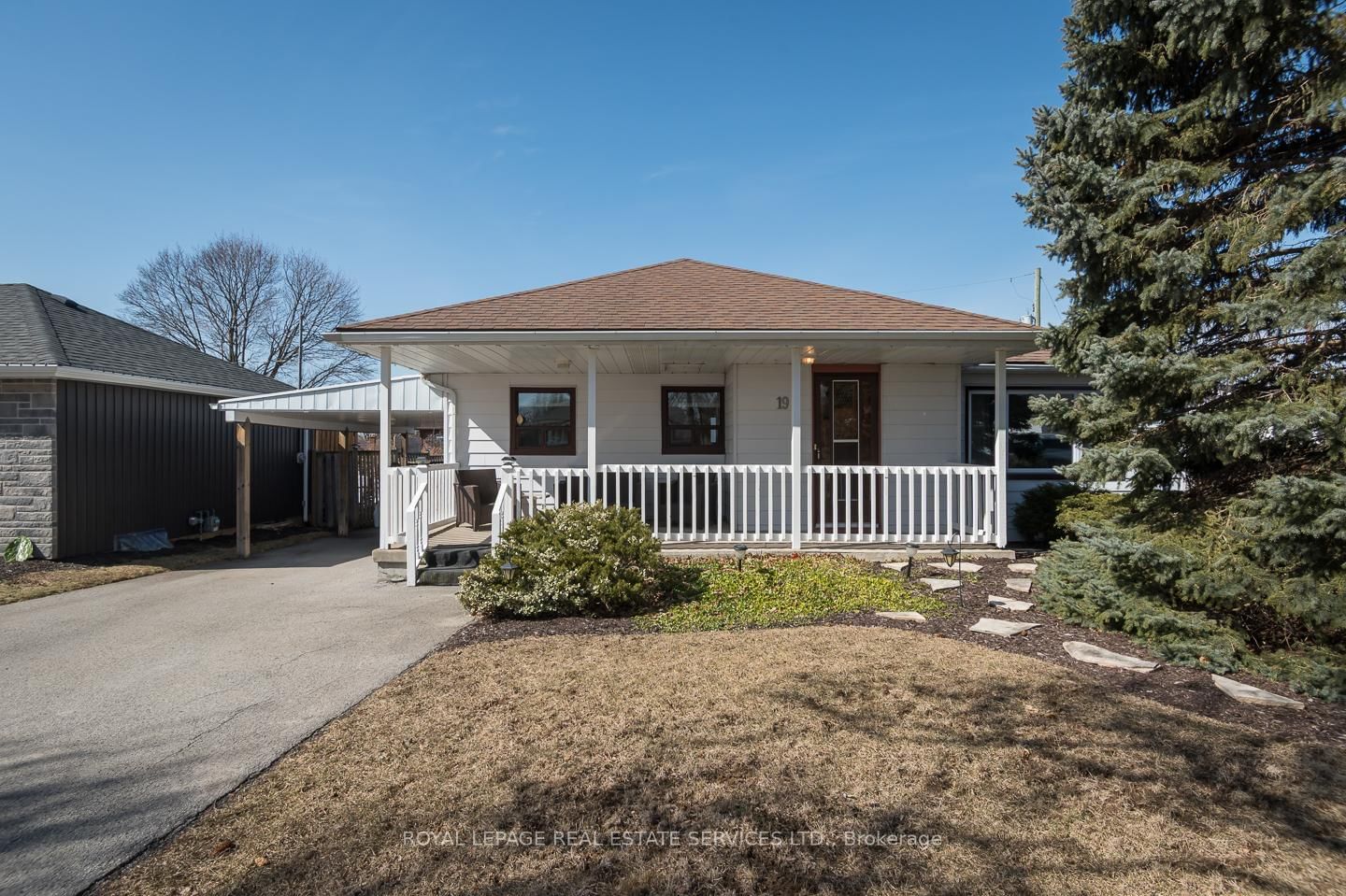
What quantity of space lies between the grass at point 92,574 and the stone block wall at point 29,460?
0.85m

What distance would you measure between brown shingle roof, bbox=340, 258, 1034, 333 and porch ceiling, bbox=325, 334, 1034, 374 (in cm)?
17

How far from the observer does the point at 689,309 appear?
321 inches

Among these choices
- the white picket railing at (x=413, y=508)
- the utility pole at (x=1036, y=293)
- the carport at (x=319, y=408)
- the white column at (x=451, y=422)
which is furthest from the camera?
the utility pole at (x=1036, y=293)

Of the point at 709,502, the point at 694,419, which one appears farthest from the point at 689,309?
the point at 709,502

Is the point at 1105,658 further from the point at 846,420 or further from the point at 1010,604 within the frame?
the point at 846,420

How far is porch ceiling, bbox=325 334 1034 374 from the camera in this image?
7.49m

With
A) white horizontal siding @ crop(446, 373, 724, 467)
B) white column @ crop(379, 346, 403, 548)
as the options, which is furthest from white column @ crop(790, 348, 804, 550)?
white column @ crop(379, 346, 403, 548)

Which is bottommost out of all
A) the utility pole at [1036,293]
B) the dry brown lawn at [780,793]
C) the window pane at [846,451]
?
the dry brown lawn at [780,793]

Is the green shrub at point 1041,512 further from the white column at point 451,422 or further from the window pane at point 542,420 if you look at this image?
the white column at point 451,422

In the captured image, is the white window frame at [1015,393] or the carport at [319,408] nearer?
the white window frame at [1015,393]

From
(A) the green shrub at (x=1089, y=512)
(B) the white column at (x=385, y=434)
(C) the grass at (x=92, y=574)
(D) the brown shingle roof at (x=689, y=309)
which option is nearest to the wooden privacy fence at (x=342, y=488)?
(C) the grass at (x=92, y=574)

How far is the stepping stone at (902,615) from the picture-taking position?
18.0 ft

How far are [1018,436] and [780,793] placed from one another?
895 cm

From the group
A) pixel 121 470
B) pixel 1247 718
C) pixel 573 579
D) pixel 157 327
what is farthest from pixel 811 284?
pixel 157 327
